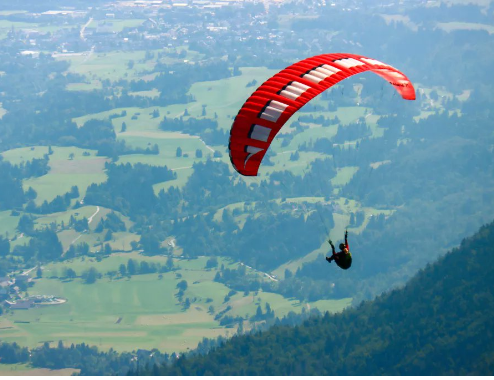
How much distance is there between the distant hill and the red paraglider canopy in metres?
93.6

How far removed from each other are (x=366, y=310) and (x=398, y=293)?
612 cm

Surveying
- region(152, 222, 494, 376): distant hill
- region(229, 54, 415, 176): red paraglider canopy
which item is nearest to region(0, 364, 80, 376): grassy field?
region(152, 222, 494, 376): distant hill

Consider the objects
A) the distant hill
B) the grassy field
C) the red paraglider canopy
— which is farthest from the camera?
the grassy field

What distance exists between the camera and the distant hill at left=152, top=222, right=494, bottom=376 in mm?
148750

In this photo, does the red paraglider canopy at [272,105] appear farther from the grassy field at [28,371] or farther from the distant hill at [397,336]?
the grassy field at [28,371]

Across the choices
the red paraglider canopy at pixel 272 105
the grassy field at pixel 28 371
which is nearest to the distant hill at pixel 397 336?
the grassy field at pixel 28 371

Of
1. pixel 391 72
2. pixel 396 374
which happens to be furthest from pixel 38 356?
pixel 391 72

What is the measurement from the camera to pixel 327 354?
160 metres

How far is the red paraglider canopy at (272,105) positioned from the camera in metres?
52.7

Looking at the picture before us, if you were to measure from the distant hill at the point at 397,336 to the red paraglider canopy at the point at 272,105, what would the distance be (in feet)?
307

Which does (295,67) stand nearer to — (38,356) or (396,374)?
(396,374)

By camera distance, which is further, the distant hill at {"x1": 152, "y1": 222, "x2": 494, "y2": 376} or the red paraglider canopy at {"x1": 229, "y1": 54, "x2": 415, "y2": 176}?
the distant hill at {"x1": 152, "y1": 222, "x2": 494, "y2": 376}

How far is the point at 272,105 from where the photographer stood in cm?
5344

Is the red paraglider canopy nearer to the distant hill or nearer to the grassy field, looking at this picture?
the distant hill
